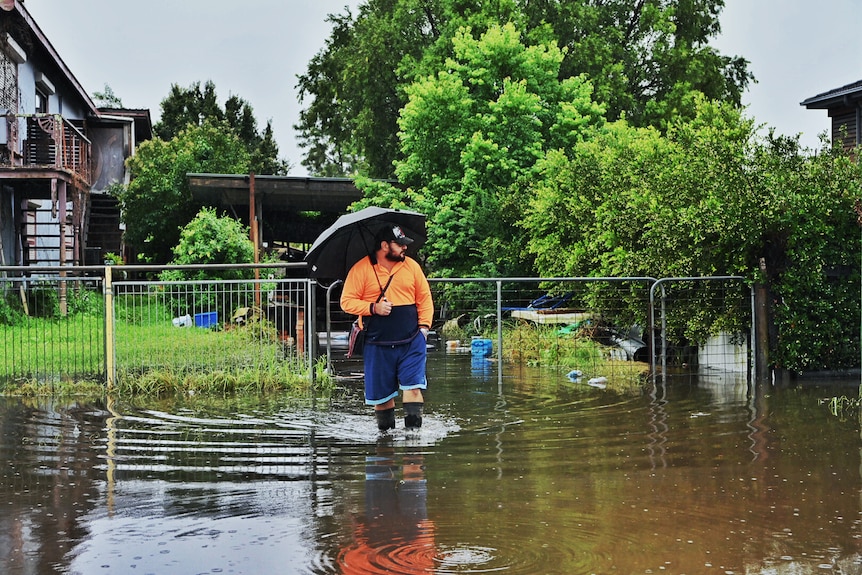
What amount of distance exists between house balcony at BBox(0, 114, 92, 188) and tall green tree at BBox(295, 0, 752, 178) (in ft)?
47.0

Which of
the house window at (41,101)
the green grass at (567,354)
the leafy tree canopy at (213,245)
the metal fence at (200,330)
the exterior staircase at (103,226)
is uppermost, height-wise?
the house window at (41,101)

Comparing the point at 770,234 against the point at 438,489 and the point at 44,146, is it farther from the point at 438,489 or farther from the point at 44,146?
the point at 44,146

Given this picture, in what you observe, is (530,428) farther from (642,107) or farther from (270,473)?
(642,107)

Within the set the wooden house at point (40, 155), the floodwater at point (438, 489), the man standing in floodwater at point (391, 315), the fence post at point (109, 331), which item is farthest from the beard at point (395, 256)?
the wooden house at point (40, 155)

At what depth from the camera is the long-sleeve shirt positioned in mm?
9750

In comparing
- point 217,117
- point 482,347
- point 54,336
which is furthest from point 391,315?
point 217,117

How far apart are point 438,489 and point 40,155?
2292cm

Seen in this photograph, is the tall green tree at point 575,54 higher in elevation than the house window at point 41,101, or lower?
higher

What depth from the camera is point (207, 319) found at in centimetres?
1407

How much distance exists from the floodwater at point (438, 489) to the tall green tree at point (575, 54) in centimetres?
3016

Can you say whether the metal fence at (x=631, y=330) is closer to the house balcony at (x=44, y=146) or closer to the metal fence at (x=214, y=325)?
the metal fence at (x=214, y=325)

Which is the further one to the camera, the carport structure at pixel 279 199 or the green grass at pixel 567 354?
the carport structure at pixel 279 199

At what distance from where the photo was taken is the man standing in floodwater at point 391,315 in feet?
32.0

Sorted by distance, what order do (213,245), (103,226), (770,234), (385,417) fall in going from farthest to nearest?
(103,226) < (213,245) < (770,234) < (385,417)
